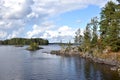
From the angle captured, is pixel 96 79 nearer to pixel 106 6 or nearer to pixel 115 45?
pixel 115 45

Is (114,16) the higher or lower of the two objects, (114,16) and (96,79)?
Result: the higher

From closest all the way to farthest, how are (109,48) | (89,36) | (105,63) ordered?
(105,63) → (109,48) → (89,36)

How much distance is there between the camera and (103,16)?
12681 cm

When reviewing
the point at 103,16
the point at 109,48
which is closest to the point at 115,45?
the point at 109,48

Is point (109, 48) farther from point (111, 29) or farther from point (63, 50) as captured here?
point (63, 50)

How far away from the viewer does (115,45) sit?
10919 cm

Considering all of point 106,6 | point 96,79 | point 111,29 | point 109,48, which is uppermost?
point 106,6

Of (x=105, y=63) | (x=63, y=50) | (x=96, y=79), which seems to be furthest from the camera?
(x=63, y=50)

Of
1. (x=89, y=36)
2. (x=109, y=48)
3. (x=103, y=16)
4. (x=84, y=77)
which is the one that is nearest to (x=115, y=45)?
(x=109, y=48)

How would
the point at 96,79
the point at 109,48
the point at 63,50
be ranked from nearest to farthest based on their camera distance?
the point at 96,79, the point at 109,48, the point at 63,50

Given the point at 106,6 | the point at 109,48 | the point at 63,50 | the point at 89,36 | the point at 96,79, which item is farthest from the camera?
→ the point at 63,50

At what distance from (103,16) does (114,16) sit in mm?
16314

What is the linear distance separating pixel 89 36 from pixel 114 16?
2495 inches

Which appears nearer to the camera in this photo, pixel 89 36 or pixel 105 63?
pixel 105 63
